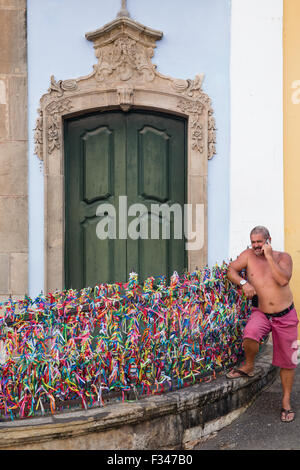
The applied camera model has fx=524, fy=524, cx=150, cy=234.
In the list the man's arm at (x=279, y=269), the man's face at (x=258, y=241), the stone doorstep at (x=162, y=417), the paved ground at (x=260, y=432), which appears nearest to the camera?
the stone doorstep at (x=162, y=417)

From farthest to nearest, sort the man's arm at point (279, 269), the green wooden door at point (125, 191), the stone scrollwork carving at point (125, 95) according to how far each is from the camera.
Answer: the green wooden door at point (125, 191)
the stone scrollwork carving at point (125, 95)
the man's arm at point (279, 269)

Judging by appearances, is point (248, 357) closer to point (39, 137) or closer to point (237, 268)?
point (237, 268)

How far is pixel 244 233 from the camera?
5742mm

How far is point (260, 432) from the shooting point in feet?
12.6

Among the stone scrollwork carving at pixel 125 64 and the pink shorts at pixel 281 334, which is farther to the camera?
the stone scrollwork carving at pixel 125 64

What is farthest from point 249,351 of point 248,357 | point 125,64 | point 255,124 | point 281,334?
point 125,64

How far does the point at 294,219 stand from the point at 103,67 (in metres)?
2.67

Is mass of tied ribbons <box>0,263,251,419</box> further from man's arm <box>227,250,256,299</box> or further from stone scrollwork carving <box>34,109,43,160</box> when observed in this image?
stone scrollwork carving <box>34,109,43,160</box>

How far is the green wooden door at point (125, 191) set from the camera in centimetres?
594

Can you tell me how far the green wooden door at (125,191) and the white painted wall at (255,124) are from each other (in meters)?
0.64

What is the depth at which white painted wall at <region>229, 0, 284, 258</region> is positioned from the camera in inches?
225

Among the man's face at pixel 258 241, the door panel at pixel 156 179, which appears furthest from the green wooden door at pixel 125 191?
the man's face at pixel 258 241

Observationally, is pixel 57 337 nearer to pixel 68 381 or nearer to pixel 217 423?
pixel 68 381

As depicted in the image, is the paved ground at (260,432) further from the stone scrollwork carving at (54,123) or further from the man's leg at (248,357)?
the stone scrollwork carving at (54,123)
